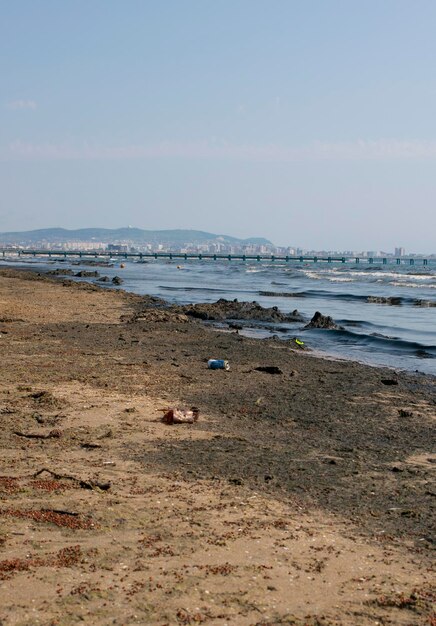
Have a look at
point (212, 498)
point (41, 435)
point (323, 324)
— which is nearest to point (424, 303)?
point (323, 324)

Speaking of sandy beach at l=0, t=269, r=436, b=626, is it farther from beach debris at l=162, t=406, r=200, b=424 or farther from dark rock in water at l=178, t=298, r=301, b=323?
dark rock in water at l=178, t=298, r=301, b=323

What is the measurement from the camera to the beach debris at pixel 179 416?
9414 millimetres

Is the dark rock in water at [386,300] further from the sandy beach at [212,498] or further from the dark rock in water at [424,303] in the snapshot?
the sandy beach at [212,498]

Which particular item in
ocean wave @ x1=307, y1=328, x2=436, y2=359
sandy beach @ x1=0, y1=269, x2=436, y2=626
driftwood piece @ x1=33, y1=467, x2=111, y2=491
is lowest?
ocean wave @ x1=307, y1=328, x2=436, y2=359

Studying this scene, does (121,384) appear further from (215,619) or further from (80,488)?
(215,619)

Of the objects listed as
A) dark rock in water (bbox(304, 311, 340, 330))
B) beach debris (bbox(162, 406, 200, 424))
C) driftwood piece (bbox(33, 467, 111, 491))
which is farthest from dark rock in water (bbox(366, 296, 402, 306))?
driftwood piece (bbox(33, 467, 111, 491))

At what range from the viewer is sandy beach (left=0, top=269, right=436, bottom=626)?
483cm

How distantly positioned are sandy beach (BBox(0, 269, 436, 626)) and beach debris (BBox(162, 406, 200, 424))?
140 millimetres

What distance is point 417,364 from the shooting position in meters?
17.4

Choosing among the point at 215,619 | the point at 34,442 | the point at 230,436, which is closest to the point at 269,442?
the point at 230,436

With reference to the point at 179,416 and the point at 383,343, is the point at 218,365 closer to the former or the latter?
the point at 179,416

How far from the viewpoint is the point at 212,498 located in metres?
6.69

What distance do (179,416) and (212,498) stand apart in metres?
2.82

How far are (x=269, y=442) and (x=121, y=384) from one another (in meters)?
3.51
